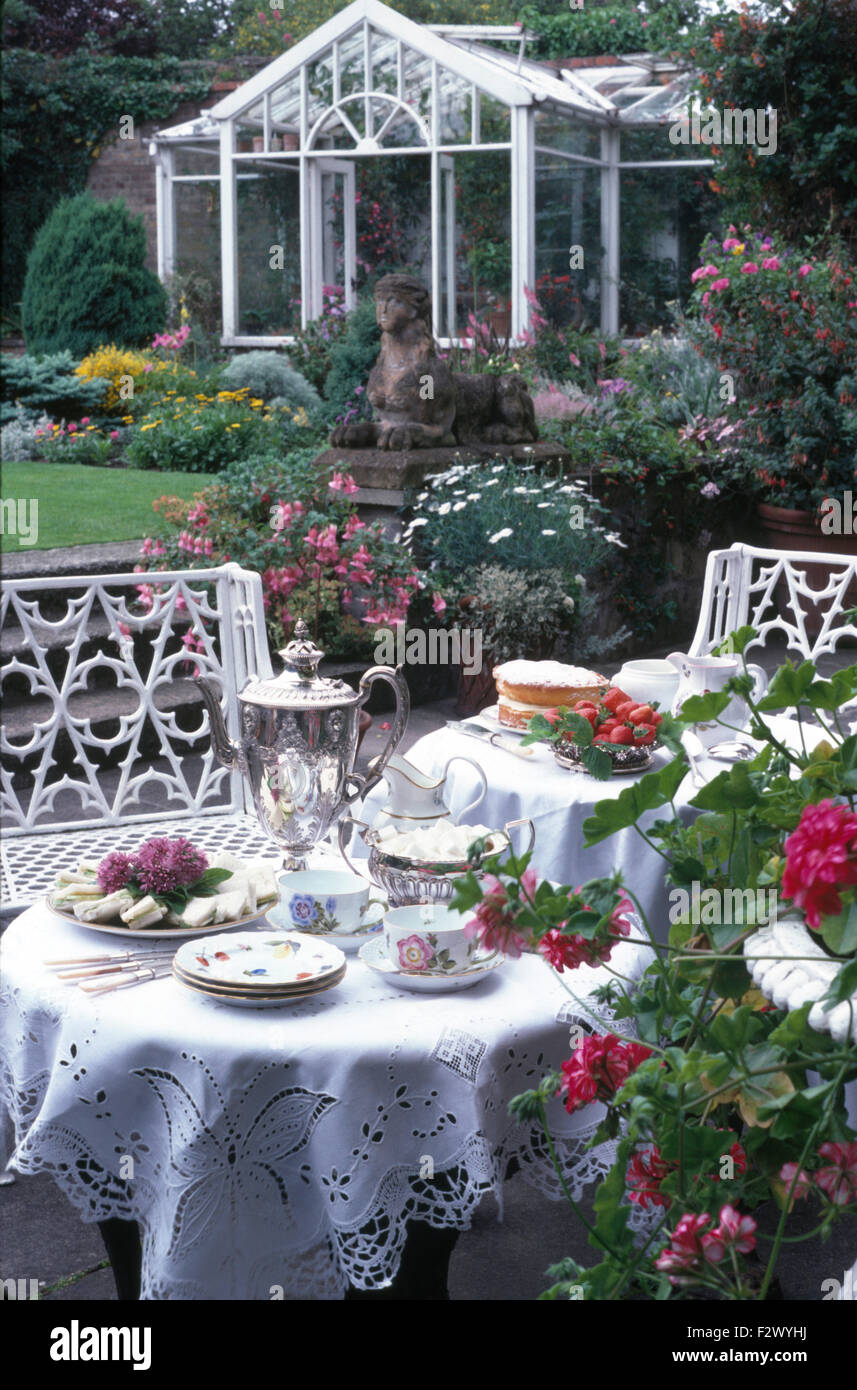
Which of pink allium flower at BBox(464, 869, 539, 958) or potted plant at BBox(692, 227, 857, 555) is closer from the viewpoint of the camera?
pink allium flower at BBox(464, 869, 539, 958)

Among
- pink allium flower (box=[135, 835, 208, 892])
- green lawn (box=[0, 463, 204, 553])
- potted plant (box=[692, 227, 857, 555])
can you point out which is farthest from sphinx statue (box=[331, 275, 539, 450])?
pink allium flower (box=[135, 835, 208, 892])

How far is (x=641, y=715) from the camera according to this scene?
2.96 meters

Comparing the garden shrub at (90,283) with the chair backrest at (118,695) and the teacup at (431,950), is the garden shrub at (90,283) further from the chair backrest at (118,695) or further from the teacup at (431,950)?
the teacup at (431,950)

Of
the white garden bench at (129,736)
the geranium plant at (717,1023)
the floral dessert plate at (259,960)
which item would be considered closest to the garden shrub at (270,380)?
the white garden bench at (129,736)

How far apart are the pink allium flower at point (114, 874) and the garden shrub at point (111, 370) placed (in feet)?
31.1

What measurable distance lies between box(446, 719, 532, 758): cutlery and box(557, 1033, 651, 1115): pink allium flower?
5.42 feet

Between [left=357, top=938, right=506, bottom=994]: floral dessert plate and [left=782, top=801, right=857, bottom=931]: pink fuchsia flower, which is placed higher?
[left=782, top=801, right=857, bottom=931]: pink fuchsia flower

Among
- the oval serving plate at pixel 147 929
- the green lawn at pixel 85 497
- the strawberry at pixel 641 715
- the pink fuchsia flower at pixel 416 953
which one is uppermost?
the green lawn at pixel 85 497

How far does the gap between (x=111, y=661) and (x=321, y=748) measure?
1230 mm

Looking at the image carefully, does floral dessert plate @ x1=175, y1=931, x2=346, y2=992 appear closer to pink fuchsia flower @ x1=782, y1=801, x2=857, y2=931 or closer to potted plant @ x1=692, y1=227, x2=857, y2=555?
pink fuchsia flower @ x1=782, y1=801, x2=857, y2=931

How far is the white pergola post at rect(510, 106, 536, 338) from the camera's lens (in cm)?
1218

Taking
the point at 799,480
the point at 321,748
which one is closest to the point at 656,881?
the point at 321,748

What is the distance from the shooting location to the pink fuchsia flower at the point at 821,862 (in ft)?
3.44
